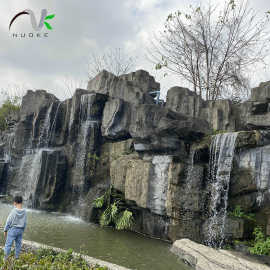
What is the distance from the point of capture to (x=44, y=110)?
15711mm

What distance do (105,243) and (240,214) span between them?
3677 millimetres

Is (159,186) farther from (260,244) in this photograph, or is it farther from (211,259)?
(211,259)

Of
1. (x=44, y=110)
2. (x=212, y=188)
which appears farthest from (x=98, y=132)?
(x=212, y=188)

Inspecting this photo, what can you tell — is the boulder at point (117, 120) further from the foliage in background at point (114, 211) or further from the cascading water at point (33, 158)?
the cascading water at point (33, 158)

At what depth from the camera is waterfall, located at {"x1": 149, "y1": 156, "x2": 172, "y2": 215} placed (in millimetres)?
8492

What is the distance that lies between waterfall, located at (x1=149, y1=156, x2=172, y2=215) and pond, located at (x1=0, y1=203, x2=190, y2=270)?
0.95m

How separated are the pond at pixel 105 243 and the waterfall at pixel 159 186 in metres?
0.95

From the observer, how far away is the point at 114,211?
952 cm

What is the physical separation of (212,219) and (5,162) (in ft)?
44.2

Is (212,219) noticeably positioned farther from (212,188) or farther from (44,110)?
(44,110)

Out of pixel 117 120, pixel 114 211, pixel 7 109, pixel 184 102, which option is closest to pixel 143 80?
pixel 184 102

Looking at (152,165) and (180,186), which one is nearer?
(180,186)

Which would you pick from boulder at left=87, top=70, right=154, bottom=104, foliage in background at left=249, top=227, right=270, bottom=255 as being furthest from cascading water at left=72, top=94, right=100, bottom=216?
foliage in background at left=249, top=227, right=270, bottom=255

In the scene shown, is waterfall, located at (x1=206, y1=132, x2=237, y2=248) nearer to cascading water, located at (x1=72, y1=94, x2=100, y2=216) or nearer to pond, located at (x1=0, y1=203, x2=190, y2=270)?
pond, located at (x1=0, y1=203, x2=190, y2=270)
